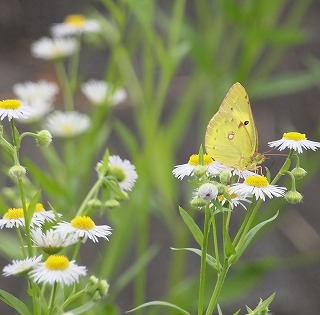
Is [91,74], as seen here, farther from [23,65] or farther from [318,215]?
[318,215]

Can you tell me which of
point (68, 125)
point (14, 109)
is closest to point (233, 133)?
point (14, 109)

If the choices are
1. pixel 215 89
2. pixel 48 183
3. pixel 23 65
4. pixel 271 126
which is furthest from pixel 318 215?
pixel 48 183

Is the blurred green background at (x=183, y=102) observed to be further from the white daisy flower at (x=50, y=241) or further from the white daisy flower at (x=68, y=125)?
the white daisy flower at (x=50, y=241)

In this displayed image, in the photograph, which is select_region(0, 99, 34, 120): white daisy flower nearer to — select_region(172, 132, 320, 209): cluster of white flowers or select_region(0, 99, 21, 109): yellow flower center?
select_region(0, 99, 21, 109): yellow flower center

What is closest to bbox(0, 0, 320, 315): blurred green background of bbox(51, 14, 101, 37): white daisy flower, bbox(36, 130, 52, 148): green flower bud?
bbox(51, 14, 101, 37): white daisy flower

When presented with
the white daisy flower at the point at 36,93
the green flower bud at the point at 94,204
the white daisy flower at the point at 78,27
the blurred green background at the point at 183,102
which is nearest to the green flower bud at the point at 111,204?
the green flower bud at the point at 94,204
